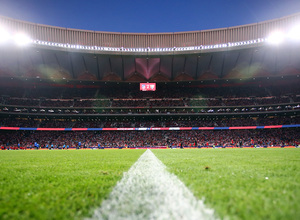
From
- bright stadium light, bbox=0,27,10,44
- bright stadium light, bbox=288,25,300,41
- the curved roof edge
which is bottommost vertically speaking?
bright stadium light, bbox=288,25,300,41

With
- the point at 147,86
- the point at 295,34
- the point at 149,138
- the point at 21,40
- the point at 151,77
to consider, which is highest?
the point at 21,40

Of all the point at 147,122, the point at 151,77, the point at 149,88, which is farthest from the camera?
the point at 151,77

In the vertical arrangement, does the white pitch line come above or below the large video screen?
below

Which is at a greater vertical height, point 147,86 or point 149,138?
point 147,86

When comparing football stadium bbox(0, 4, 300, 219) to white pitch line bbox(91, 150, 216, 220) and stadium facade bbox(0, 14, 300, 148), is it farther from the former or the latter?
white pitch line bbox(91, 150, 216, 220)

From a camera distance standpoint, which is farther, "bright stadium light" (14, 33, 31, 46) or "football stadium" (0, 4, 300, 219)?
"football stadium" (0, 4, 300, 219)

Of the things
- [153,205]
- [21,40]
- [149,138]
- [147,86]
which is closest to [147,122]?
[149,138]

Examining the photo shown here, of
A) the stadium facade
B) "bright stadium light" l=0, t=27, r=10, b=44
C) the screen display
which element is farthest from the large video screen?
"bright stadium light" l=0, t=27, r=10, b=44

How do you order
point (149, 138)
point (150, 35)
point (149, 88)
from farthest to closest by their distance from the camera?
1. point (150, 35)
2. point (149, 88)
3. point (149, 138)

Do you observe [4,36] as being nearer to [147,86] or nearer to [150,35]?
[147,86]

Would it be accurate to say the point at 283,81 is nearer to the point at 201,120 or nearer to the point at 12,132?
the point at 201,120

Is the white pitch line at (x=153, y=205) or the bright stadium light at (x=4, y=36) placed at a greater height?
the bright stadium light at (x=4, y=36)

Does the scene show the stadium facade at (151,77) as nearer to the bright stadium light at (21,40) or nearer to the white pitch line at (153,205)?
the bright stadium light at (21,40)

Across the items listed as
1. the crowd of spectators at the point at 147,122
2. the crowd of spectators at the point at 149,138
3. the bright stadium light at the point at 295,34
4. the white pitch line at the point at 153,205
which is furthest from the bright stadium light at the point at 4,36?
the bright stadium light at the point at 295,34
